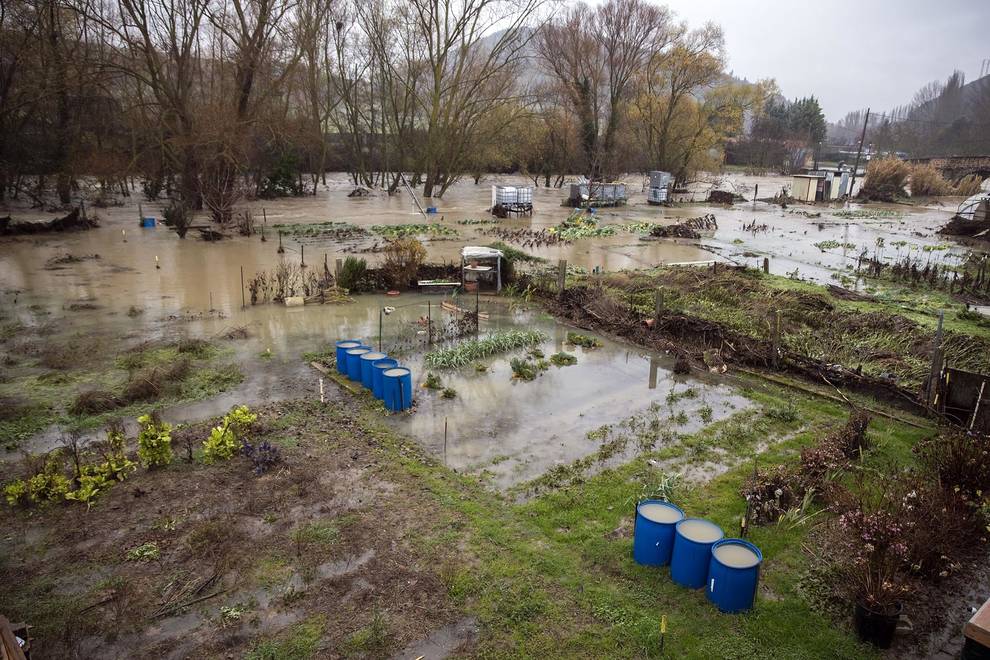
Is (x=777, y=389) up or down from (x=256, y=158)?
down

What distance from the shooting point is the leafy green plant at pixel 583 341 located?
12242 mm

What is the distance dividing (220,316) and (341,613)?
10.5 m

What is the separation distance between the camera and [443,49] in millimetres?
39156

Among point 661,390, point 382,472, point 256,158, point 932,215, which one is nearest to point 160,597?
point 382,472

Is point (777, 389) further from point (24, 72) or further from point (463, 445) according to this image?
point (24, 72)

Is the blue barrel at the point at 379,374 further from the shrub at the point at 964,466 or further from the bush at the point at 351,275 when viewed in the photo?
the shrub at the point at 964,466

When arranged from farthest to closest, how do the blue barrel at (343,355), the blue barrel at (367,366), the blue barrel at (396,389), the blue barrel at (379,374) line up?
the blue barrel at (343,355) < the blue barrel at (367,366) < the blue barrel at (379,374) < the blue barrel at (396,389)

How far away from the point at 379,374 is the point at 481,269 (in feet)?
23.1

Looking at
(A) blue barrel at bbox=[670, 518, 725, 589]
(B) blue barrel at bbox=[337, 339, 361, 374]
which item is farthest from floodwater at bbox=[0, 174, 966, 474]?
(A) blue barrel at bbox=[670, 518, 725, 589]

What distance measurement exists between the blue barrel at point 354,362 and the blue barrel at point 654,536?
559cm

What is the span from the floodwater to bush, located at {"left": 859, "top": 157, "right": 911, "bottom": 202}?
14465 mm

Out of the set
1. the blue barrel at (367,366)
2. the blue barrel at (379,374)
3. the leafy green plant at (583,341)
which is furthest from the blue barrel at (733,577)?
the leafy green plant at (583,341)

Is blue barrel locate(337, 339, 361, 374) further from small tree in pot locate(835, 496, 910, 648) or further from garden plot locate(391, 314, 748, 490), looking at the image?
small tree in pot locate(835, 496, 910, 648)

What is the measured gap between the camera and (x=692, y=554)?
538 cm
